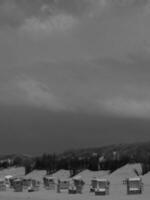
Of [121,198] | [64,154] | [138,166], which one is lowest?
[121,198]

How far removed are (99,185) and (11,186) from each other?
15232 mm

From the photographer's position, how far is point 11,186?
161 feet

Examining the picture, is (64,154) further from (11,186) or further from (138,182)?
(138,182)

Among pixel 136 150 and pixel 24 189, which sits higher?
pixel 136 150

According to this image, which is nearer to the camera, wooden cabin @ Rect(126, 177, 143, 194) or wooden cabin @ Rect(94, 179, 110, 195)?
wooden cabin @ Rect(126, 177, 143, 194)

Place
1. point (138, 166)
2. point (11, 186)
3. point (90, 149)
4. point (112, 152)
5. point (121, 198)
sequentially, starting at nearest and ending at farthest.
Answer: point (121, 198) → point (11, 186) → point (138, 166) → point (112, 152) → point (90, 149)

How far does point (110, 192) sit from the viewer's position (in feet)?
119

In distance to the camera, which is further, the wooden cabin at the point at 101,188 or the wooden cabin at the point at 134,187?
the wooden cabin at the point at 101,188

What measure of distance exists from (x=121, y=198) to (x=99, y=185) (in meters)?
4.38

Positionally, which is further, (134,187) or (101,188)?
(101,188)

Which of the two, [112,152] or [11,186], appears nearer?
[11,186]

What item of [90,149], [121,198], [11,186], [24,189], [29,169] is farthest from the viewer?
[90,149]

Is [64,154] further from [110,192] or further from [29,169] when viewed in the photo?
[110,192]

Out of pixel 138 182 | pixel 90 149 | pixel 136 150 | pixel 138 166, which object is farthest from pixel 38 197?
pixel 90 149
